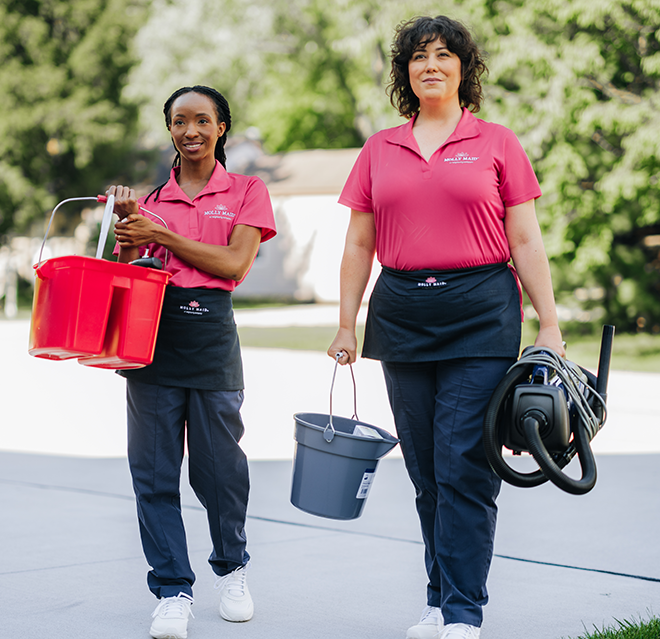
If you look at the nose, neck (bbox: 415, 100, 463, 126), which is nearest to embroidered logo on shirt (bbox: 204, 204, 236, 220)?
neck (bbox: 415, 100, 463, 126)

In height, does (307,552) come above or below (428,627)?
below

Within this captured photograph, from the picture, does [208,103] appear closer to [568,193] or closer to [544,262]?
[544,262]

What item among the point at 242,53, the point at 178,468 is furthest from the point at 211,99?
the point at 242,53

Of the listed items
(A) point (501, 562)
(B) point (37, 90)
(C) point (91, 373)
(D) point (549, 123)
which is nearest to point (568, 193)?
(D) point (549, 123)

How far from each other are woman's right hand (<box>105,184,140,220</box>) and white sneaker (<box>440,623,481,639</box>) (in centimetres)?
178

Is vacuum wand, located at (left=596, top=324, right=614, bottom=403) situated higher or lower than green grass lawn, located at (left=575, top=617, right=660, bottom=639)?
higher

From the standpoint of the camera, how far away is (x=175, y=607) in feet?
10.8

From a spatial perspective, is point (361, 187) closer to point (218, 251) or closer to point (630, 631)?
point (218, 251)

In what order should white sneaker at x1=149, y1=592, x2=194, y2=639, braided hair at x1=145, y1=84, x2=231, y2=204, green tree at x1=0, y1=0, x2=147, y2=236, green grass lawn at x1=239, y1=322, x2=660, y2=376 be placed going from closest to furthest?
white sneaker at x1=149, y1=592, x2=194, y2=639, braided hair at x1=145, y1=84, x2=231, y2=204, green grass lawn at x1=239, y1=322, x2=660, y2=376, green tree at x1=0, y1=0, x2=147, y2=236

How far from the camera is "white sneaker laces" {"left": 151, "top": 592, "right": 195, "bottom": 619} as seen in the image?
3.25m

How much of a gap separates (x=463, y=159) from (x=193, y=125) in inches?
41.4

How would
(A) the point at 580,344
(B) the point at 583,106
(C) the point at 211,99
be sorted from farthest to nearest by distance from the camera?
(A) the point at 580,344 < (B) the point at 583,106 < (C) the point at 211,99

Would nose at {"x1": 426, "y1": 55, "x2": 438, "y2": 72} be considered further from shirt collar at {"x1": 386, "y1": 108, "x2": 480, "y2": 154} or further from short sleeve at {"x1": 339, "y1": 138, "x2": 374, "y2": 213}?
short sleeve at {"x1": 339, "y1": 138, "x2": 374, "y2": 213}

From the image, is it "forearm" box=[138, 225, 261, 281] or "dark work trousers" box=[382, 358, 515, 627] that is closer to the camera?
"dark work trousers" box=[382, 358, 515, 627]
